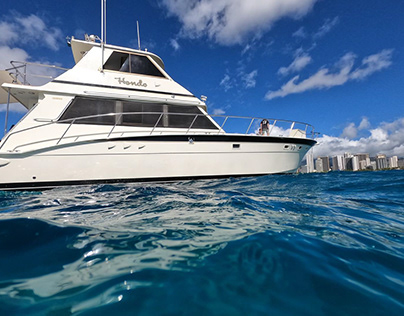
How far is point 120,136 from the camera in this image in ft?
15.3

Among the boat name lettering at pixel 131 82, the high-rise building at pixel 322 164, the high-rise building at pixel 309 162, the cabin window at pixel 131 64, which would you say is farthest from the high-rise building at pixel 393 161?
the boat name lettering at pixel 131 82

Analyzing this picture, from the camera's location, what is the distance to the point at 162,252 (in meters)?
1.04

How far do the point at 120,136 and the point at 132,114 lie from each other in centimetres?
71

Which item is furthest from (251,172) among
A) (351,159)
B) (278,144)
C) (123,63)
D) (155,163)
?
(351,159)

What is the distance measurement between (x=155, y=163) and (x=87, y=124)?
6.24 ft

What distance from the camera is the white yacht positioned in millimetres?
4180

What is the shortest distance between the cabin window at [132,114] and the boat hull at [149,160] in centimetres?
62

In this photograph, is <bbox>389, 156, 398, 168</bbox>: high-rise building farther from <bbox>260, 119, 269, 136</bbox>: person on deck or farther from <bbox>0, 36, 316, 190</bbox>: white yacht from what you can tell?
<bbox>260, 119, 269, 136</bbox>: person on deck

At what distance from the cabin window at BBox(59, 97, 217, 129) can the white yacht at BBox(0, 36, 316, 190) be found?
0.02 meters

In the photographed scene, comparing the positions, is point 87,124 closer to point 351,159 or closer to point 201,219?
point 201,219

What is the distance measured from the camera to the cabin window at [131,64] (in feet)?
17.8

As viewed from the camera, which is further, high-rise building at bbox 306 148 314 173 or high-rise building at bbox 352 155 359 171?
high-rise building at bbox 352 155 359 171

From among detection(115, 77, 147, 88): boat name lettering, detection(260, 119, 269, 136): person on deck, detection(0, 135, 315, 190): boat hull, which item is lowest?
detection(0, 135, 315, 190): boat hull

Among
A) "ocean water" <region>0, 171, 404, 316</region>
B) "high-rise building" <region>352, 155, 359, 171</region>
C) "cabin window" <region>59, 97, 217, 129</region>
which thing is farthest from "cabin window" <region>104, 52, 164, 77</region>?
"high-rise building" <region>352, 155, 359, 171</region>
